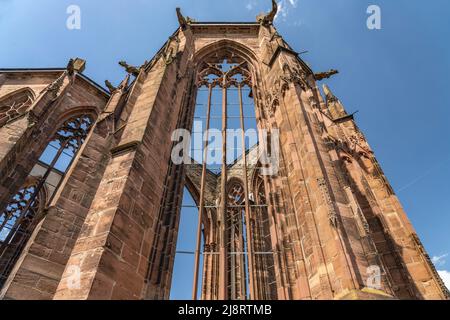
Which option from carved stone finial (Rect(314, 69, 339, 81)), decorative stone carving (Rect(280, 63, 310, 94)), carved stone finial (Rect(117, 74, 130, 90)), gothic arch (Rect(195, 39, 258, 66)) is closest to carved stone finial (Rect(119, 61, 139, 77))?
carved stone finial (Rect(117, 74, 130, 90))

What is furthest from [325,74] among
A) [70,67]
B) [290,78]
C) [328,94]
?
[70,67]

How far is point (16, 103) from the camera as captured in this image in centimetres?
1280

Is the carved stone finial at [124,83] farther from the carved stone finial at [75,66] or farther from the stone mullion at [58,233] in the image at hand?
the stone mullion at [58,233]

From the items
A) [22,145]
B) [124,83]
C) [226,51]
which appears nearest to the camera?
[22,145]

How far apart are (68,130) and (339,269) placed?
478 inches

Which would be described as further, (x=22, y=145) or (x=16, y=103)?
(x=16, y=103)

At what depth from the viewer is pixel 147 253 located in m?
4.95

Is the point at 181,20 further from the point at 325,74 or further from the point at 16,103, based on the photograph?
the point at 16,103

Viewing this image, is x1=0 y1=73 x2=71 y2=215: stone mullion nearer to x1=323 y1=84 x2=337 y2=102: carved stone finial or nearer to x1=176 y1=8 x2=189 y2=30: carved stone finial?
x1=176 y1=8 x2=189 y2=30: carved stone finial

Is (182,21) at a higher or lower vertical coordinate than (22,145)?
higher

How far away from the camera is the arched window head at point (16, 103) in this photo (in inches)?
477

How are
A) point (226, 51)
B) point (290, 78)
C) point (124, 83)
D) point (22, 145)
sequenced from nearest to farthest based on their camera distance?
point (290, 78) < point (22, 145) < point (124, 83) < point (226, 51)

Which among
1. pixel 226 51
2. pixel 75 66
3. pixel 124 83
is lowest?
pixel 124 83
